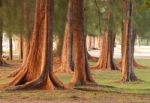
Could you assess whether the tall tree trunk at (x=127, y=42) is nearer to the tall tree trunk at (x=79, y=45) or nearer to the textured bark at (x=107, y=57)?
the tall tree trunk at (x=79, y=45)

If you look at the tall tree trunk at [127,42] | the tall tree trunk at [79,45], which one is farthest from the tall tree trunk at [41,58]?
the tall tree trunk at [127,42]

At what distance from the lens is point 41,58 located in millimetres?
15914

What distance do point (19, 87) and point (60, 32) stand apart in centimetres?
1394

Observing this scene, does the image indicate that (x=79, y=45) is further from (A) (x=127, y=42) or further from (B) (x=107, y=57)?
(B) (x=107, y=57)

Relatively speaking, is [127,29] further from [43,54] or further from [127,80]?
[43,54]

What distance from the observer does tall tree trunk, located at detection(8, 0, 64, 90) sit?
15.4 m

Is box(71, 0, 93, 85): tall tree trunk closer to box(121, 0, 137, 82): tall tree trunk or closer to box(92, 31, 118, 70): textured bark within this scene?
box(121, 0, 137, 82): tall tree trunk

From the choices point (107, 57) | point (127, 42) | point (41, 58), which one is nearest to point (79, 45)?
point (41, 58)

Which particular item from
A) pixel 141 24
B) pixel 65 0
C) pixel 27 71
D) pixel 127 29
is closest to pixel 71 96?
pixel 27 71

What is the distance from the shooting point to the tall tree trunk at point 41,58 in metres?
15.4

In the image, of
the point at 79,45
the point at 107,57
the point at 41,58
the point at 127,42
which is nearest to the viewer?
the point at 41,58

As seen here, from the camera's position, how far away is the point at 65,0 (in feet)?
79.9

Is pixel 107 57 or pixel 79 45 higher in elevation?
pixel 79 45

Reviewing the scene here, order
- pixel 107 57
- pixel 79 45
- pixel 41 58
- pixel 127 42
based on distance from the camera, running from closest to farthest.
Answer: pixel 41 58 → pixel 79 45 → pixel 127 42 → pixel 107 57
